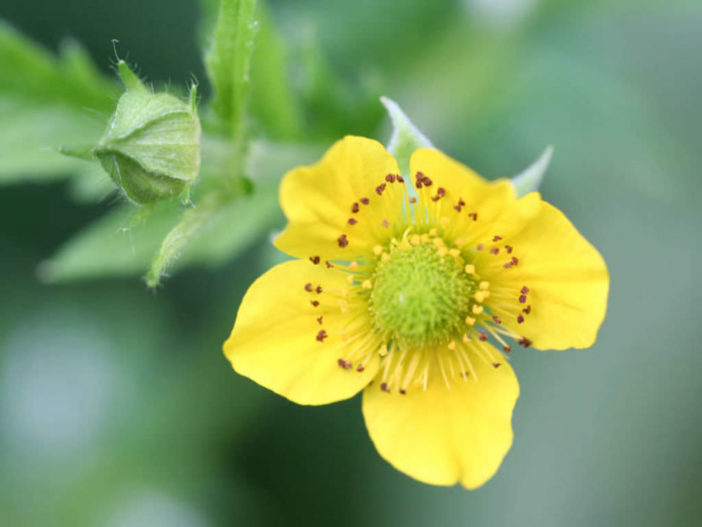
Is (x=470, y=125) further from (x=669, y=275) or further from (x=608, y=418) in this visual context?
(x=608, y=418)

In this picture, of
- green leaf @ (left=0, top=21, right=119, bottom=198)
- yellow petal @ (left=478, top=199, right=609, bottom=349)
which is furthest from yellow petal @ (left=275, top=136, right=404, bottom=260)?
green leaf @ (left=0, top=21, right=119, bottom=198)

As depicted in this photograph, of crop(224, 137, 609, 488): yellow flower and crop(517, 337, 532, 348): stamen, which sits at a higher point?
crop(224, 137, 609, 488): yellow flower

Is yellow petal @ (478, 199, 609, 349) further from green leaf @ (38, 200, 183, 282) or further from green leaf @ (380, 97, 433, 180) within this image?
green leaf @ (38, 200, 183, 282)

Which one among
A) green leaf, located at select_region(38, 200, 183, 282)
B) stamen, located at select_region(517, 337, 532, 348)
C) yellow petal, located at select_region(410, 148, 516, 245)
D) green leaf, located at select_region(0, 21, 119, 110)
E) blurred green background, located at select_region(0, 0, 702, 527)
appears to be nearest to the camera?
yellow petal, located at select_region(410, 148, 516, 245)

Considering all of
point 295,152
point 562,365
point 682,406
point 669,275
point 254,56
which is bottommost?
point 682,406

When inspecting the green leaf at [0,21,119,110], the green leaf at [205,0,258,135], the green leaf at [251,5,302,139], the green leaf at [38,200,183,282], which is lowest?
→ the green leaf at [38,200,183,282]

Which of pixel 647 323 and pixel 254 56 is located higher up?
pixel 254 56

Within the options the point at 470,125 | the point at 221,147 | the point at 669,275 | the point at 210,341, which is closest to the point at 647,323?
the point at 669,275

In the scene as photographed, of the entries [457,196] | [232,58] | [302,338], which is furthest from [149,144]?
[457,196]
